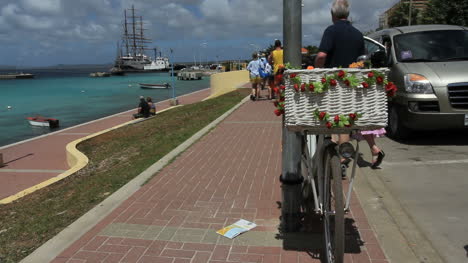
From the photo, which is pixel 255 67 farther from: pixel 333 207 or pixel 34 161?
pixel 333 207

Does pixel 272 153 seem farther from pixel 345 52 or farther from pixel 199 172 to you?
pixel 345 52

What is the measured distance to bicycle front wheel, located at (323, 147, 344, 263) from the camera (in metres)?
2.77

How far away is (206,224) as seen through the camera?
4.14 meters

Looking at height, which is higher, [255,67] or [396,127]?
[255,67]

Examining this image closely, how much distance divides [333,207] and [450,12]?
3310 centimetres

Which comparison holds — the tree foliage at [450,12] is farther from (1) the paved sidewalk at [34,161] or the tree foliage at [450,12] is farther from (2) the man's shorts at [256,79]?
(1) the paved sidewalk at [34,161]

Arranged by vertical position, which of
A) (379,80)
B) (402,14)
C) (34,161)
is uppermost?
(402,14)

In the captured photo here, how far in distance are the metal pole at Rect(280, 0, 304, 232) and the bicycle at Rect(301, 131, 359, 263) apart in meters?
0.36

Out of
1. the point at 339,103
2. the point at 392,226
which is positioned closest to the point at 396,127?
the point at 392,226

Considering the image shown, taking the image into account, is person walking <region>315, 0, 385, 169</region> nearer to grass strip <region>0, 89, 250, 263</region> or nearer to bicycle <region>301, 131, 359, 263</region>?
bicycle <region>301, 131, 359, 263</region>

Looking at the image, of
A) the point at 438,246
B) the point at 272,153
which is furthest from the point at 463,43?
the point at 438,246

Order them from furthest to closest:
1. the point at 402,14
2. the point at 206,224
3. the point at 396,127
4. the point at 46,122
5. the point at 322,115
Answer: the point at 402,14
the point at 46,122
the point at 396,127
the point at 206,224
the point at 322,115

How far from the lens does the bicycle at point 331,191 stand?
2779 mm

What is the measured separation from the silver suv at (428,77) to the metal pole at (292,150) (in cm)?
264
